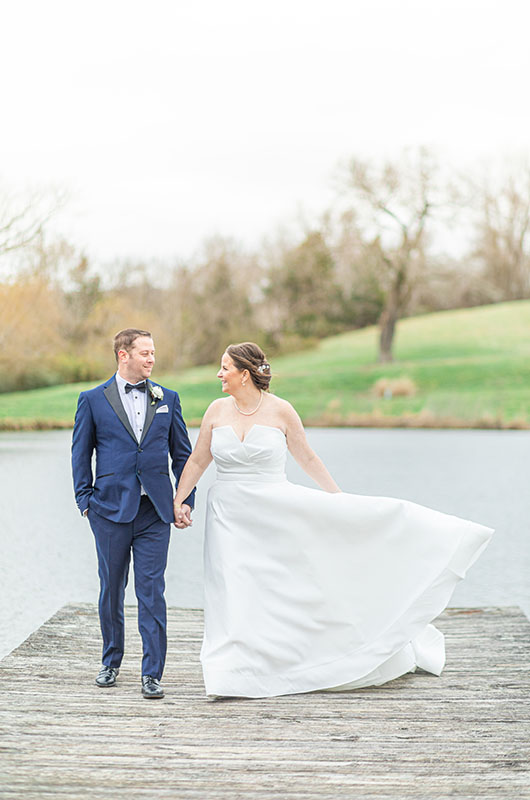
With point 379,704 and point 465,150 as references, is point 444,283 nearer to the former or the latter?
point 465,150

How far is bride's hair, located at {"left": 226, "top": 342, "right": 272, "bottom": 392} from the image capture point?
3494mm

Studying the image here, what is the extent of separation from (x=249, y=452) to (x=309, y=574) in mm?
531

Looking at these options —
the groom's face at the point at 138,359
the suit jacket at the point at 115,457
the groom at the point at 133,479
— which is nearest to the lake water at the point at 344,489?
the groom at the point at 133,479

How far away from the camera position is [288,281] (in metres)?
28.5

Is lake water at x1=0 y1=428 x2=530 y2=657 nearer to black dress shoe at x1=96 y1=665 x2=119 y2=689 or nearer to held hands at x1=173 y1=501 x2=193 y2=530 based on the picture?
black dress shoe at x1=96 y1=665 x2=119 y2=689

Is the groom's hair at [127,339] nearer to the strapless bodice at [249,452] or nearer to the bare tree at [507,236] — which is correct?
the strapless bodice at [249,452]

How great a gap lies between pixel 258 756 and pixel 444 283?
30.8 metres

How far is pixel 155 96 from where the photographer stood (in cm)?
3262

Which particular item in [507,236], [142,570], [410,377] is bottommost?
[410,377]

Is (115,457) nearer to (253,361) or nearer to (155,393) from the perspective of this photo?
(155,393)

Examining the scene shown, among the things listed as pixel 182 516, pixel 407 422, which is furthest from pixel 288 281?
pixel 182 516

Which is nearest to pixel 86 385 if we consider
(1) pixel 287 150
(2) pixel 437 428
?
(2) pixel 437 428

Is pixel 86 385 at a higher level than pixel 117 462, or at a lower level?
lower

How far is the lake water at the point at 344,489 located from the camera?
25.5 feet
